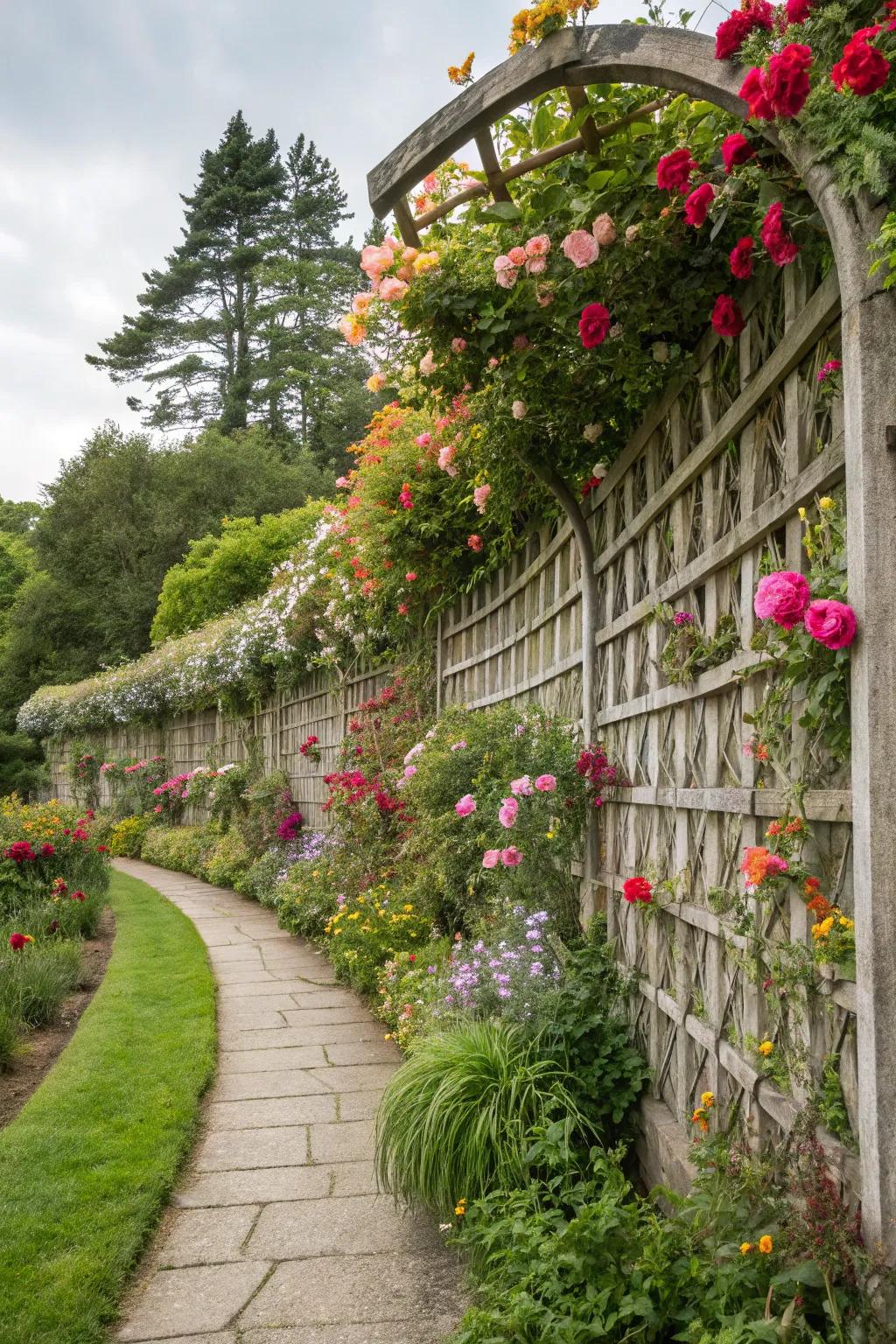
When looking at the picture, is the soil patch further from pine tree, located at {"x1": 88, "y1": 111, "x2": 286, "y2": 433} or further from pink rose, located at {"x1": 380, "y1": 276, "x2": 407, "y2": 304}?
pine tree, located at {"x1": 88, "y1": 111, "x2": 286, "y2": 433}

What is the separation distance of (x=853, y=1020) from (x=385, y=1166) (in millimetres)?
1812

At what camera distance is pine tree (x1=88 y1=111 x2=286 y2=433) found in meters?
27.9

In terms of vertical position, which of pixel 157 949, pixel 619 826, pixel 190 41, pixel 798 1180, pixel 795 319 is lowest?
pixel 157 949

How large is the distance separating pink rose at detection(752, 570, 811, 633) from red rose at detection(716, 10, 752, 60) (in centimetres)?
109

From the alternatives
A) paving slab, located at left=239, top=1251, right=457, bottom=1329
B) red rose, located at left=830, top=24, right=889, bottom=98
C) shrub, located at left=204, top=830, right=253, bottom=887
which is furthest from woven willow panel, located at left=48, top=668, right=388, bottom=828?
red rose, located at left=830, top=24, right=889, bottom=98

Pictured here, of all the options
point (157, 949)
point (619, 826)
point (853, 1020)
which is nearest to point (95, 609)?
point (157, 949)

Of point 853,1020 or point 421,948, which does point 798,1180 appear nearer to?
point 853,1020

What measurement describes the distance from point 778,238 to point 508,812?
2.43 metres

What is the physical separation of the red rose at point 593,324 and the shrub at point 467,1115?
85.2 inches

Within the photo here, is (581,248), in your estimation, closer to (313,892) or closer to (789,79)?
(789,79)

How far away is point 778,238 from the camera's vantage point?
2.08 m

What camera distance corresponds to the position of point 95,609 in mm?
27281

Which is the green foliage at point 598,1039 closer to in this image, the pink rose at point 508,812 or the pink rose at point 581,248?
the pink rose at point 508,812

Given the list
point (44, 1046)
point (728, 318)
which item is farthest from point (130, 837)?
point (728, 318)
